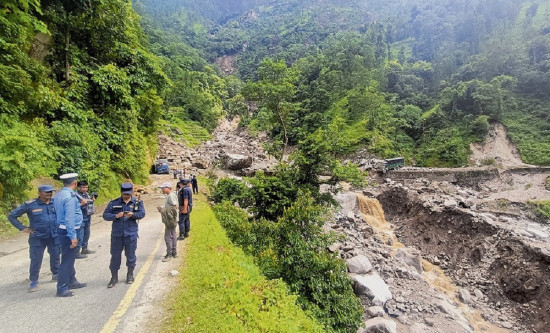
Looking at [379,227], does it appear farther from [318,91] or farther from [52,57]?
[318,91]

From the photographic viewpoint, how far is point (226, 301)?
5.19 m

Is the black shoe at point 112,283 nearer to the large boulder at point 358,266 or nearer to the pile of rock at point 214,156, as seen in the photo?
the large boulder at point 358,266

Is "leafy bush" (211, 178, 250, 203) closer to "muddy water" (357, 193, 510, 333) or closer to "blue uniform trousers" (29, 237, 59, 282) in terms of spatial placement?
"muddy water" (357, 193, 510, 333)

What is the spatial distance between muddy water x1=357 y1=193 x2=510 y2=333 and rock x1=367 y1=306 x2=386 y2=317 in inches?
168

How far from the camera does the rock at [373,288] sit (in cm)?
1058

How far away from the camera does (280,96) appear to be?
21.4 metres

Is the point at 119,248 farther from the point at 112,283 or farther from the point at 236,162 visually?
the point at 236,162

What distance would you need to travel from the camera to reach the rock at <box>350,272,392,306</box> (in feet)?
34.7

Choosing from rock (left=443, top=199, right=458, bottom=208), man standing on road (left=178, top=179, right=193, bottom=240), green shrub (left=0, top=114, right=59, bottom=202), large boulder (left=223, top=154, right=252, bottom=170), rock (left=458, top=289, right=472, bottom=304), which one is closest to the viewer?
green shrub (left=0, top=114, right=59, bottom=202)

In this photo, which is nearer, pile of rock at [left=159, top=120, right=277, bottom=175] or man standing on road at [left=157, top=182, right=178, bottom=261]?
man standing on road at [left=157, top=182, right=178, bottom=261]

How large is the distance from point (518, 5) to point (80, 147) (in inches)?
4919

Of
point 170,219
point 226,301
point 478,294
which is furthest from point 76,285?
point 478,294

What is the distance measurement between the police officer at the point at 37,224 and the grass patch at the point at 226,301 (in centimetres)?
277

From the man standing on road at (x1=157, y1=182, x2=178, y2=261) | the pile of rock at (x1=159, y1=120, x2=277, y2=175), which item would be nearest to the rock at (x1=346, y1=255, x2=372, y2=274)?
the man standing on road at (x1=157, y1=182, x2=178, y2=261)
